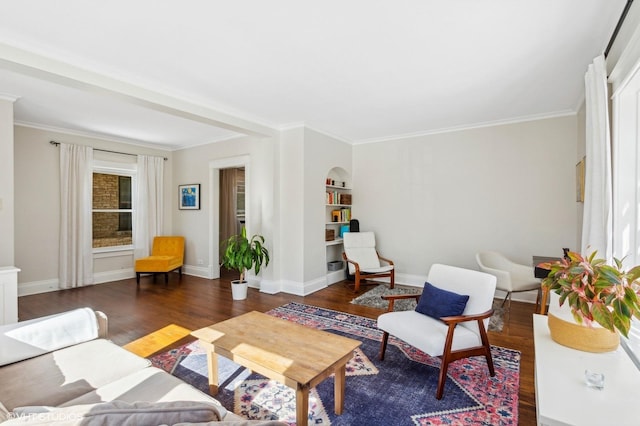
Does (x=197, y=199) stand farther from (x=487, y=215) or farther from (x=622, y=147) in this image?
(x=622, y=147)

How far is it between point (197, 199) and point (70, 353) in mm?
4531

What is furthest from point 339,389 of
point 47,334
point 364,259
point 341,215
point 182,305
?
point 341,215

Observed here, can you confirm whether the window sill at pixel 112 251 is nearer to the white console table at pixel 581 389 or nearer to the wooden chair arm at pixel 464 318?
the wooden chair arm at pixel 464 318

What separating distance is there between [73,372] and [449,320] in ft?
7.47

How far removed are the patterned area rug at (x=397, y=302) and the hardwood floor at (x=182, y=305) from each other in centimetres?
10

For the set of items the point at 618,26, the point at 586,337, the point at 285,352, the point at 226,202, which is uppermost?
the point at 618,26

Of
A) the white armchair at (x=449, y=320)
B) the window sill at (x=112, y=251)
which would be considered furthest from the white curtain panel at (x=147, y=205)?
the white armchair at (x=449, y=320)

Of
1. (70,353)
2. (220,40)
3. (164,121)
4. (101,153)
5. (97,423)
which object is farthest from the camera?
(101,153)

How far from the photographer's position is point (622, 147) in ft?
6.96

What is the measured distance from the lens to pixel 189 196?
6312 millimetres

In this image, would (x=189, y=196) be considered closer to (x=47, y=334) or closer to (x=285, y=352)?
(x=47, y=334)

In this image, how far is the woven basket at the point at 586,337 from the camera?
146 cm

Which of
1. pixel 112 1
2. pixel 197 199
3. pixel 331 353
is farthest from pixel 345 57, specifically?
pixel 197 199

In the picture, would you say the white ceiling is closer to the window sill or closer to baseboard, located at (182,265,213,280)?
the window sill
